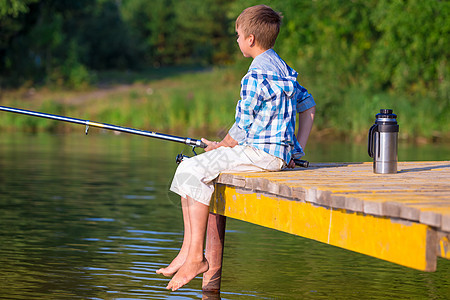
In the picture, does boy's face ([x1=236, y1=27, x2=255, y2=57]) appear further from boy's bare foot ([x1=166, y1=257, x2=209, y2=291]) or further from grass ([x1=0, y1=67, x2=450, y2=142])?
grass ([x1=0, y1=67, x2=450, y2=142])

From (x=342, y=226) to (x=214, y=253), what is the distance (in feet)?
7.28

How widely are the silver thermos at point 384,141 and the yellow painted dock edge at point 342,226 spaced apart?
0.95 metres

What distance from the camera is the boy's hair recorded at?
636 centimetres

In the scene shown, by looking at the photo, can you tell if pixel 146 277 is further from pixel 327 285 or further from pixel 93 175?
pixel 93 175

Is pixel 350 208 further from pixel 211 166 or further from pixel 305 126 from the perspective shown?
pixel 305 126

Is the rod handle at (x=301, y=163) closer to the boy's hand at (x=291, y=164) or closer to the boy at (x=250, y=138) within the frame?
the boy's hand at (x=291, y=164)

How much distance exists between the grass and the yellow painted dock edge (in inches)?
794

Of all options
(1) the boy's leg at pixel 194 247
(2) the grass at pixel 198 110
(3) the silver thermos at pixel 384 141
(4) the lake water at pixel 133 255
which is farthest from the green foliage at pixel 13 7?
(3) the silver thermos at pixel 384 141

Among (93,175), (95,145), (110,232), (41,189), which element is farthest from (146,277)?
(95,145)

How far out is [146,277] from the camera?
7.59 meters

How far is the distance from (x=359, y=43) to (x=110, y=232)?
22.1 meters

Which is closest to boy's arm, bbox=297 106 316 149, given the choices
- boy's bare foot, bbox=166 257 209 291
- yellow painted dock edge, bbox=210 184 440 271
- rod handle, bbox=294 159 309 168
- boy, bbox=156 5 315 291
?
rod handle, bbox=294 159 309 168

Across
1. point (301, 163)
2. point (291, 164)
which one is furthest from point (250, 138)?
point (301, 163)

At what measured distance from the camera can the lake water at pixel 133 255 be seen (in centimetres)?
714
